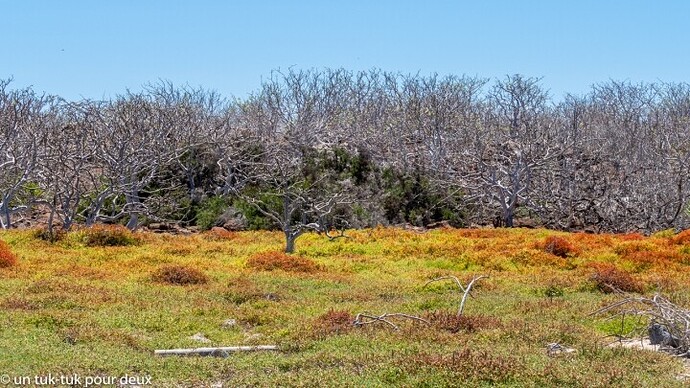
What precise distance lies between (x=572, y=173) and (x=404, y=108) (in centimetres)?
1621

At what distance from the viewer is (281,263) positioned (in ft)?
56.5

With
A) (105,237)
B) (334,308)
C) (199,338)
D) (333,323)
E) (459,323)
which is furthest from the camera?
(105,237)

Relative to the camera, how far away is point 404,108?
4994cm

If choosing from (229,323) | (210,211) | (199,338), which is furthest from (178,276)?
(210,211)

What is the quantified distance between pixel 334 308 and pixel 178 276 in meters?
3.84

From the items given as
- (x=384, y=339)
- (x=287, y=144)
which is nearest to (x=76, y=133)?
(x=287, y=144)

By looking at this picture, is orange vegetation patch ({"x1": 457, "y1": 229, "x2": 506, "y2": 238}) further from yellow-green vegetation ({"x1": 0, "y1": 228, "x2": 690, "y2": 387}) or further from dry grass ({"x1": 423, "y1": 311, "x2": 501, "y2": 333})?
dry grass ({"x1": 423, "y1": 311, "x2": 501, "y2": 333})

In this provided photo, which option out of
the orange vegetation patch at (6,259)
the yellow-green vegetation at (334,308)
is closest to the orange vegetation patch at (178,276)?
the yellow-green vegetation at (334,308)

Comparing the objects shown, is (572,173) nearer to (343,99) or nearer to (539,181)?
(539,181)

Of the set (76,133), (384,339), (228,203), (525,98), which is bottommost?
(384,339)

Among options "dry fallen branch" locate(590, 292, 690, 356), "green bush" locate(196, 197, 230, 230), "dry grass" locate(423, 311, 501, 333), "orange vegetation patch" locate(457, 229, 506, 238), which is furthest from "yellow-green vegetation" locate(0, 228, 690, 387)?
"green bush" locate(196, 197, 230, 230)

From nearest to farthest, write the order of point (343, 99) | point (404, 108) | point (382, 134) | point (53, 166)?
point (53, 166), point (382, 134), point (404, 108), point (343, 99)

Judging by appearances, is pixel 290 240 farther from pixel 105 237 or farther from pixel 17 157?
pixel 17 157

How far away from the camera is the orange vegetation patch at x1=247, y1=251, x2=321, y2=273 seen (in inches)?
668
